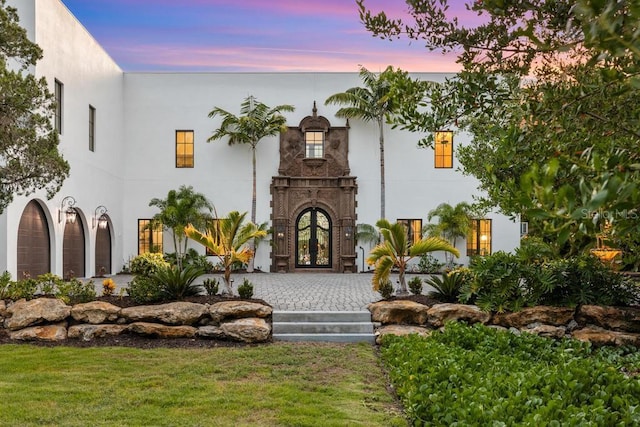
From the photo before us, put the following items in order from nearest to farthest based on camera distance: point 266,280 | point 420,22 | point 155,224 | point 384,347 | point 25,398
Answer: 1. point 420,22
2. point 25,398
3. point 384,347
4. point 266,280
5. point 155,224

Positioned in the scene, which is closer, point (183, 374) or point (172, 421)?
point (172, 421)

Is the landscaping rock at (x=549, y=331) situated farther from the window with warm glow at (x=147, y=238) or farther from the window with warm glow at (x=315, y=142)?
the window with warm glow at (x=147, y=238)

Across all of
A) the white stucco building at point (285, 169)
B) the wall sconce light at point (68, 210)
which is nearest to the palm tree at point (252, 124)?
the white stucco building at point (285, 169)

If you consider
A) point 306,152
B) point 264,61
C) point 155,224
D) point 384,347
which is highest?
point 264,61

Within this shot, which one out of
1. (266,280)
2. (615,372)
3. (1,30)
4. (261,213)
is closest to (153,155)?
(261,213)

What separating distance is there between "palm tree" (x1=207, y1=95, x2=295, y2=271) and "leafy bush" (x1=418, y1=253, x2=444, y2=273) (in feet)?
19.7

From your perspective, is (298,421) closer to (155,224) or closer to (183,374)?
(183,374)

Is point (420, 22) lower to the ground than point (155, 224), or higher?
higher

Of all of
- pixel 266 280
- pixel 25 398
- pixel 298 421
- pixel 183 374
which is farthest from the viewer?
pixel 266 280

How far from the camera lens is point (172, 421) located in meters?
4.84

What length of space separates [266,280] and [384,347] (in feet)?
29.6

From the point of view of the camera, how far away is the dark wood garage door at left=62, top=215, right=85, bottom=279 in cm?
1562

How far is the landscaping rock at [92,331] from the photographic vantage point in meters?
8.63

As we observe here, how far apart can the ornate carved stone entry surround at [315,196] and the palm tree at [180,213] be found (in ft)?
8.54
